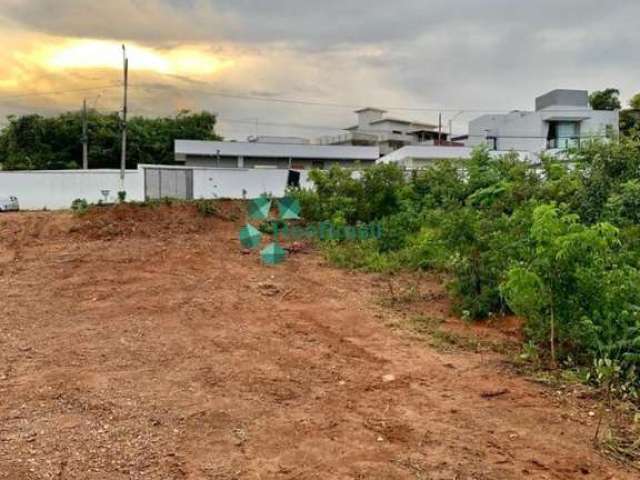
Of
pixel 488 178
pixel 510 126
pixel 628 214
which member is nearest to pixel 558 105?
pixel 510 126

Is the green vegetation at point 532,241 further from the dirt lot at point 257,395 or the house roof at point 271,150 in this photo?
the house roof at point 271,150

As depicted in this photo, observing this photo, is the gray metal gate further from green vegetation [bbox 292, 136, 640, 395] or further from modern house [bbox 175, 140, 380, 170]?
modern house [bbox 175, 140, 380, 170]

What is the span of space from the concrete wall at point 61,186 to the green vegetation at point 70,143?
28.2ft

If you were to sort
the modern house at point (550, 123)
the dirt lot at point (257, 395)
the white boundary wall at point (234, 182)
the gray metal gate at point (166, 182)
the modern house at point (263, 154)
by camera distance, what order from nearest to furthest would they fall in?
1. the dirt lot at point (257, 395)
2. the gray metal gate at point (166, 182)
3. the white boundary wall at point (234, 182)
4. the modern house at point (550, 123)
5. the modern house at point (263, 154)

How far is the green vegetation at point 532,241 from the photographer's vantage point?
13.2ft

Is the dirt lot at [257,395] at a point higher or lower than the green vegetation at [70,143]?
lower

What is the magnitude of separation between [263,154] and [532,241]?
102ft

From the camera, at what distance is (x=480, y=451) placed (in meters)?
2.89

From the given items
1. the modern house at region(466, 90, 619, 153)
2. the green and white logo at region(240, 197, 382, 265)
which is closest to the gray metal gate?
the green and white logo at region(240, 197, 382, 265)

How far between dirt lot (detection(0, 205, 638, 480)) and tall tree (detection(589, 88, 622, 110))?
34824 mm

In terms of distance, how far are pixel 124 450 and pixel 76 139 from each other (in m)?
34.8

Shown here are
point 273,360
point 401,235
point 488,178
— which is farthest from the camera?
point 488,178

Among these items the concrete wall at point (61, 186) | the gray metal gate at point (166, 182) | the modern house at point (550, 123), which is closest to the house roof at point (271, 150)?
the modern house at point (550, 123)

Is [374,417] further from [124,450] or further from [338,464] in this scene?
[124,450]
